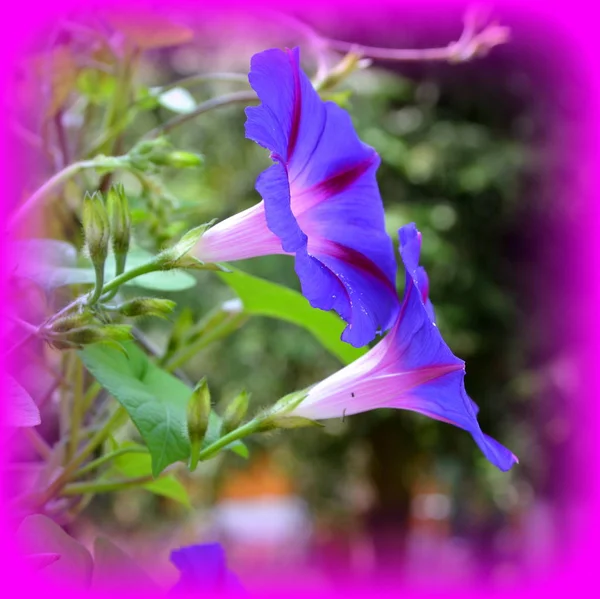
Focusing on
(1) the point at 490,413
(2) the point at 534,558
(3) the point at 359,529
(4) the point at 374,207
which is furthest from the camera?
(3) the point at 359,529

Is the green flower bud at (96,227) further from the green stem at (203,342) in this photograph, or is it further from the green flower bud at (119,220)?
the green stem at (203,342)

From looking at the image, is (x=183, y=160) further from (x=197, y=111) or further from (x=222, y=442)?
(x=222, y=442)

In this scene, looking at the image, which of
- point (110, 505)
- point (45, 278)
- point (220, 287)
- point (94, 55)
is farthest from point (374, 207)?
point (110, 505)

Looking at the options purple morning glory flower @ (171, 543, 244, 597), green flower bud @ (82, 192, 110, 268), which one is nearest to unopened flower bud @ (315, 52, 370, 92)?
green flower bud @ (82, 192, 110, 268)

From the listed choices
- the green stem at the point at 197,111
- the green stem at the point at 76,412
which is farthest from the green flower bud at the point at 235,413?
the green stem at the point at 197,111

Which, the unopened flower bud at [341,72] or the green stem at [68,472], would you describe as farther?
the unopened flower bud at [341,72]

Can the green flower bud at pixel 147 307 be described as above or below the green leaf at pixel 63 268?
above

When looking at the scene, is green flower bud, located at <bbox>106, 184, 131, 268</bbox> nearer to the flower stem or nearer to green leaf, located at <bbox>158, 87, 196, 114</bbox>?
the flower stem

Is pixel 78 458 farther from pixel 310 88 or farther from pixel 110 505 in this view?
pixel 110 505
